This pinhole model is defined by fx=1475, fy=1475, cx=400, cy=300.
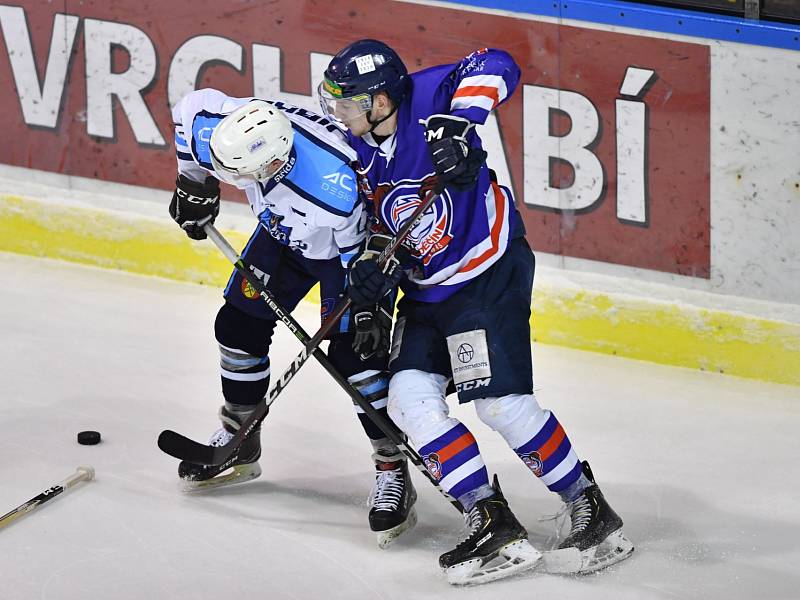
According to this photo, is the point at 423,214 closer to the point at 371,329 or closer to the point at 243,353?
the point at 371,329

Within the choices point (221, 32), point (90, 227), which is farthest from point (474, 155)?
point (90, 227)

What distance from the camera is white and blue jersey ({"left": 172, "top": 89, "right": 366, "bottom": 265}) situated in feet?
11.3

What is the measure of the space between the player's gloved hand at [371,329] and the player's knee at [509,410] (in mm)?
299

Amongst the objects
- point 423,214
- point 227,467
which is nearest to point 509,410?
point 423,214

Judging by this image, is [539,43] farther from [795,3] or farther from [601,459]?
[601,459]

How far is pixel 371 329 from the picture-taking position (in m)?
3.54

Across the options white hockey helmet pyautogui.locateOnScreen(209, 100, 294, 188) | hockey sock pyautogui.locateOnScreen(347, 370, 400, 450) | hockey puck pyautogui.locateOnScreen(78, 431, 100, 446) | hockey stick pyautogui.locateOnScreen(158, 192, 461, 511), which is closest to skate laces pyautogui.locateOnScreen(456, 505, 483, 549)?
hockey stick pyautogui.locateOnScreen(158, 192, 461, 511)

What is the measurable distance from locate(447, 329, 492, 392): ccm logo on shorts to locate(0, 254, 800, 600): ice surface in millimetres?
468

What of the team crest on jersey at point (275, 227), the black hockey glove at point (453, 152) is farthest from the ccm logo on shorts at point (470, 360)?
the team crest on jersey at point (275, 227)

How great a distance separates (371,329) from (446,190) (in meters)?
0.39

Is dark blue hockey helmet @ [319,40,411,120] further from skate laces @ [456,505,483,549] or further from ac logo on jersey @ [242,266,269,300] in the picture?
skate laces @ [456,505,483,549]

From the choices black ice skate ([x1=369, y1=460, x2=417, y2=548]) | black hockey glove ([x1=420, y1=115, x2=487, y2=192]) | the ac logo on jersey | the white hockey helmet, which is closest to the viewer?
black hockey glove ([x1=420, y1=115, x2=487, y2=192])

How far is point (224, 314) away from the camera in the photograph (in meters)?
3.85

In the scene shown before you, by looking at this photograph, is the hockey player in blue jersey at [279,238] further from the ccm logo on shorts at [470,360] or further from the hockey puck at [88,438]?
the hockey puck at [88,438]
